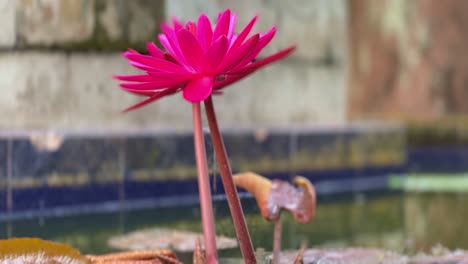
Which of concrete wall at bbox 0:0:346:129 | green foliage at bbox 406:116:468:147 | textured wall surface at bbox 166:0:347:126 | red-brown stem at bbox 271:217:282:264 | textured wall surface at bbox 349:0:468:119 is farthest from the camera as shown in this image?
textured wall surface at bbox 349:0:468:119

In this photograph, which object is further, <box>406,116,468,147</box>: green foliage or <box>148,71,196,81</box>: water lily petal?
<box>406,116,468,147</box>: green foliage

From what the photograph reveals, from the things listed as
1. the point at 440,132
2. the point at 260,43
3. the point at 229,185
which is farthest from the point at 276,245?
the point at 440,132

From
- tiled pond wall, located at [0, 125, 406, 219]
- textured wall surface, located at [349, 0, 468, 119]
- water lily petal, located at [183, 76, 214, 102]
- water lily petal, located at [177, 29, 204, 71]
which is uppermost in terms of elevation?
textured wall surface, located at [349, 0, 468, 119]

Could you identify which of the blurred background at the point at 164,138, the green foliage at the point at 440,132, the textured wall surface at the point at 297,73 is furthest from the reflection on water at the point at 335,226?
the green foliage at the point at 440,132

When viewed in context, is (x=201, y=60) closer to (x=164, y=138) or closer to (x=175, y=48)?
(x=175, y=48)

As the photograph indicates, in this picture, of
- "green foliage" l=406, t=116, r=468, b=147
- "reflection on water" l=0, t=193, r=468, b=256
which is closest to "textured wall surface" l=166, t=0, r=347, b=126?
"reflection on water" l=0, t=193, r=468, b=256

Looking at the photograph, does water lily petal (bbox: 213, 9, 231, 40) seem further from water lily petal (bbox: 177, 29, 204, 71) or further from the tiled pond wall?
the tiled pond wall

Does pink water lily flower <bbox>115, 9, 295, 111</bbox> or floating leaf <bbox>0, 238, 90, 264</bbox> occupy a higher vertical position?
pink water lily flower <bbox>115, 9, 295, 111</bbox>

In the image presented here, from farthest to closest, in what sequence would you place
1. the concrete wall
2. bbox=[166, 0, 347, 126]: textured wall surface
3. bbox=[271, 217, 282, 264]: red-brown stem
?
bbox=[166, 0, 347, 126]: textured wall surface < the concrete wall < bbox=[271, 217, 282, 264]: red-brown stem
